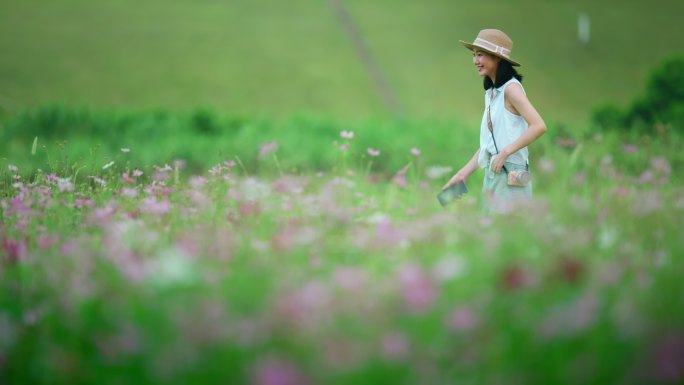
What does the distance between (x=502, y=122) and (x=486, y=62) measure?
33 centimetres

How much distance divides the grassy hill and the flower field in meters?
10.8

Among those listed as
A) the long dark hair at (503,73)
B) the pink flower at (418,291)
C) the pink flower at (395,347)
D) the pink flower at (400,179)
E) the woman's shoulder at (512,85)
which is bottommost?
the pink flower at (395,347)

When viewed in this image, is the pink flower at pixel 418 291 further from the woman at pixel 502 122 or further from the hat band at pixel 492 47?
the hat band at pixel 492 47

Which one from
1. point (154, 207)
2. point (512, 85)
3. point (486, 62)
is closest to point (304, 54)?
point (486, 62)

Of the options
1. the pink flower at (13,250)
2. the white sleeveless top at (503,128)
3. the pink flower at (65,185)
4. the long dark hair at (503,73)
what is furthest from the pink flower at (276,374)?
the long dark hair at (503,73)

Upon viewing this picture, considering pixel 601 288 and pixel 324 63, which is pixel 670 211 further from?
pixel 324 63

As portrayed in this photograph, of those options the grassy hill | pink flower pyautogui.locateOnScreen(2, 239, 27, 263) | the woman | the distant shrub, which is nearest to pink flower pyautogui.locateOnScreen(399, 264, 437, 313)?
pink flower pyautogui.locateOnScreen(2, 239, 27, 263)

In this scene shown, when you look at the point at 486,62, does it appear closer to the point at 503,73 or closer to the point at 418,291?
the point at 503,73

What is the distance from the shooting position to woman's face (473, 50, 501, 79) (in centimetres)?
357

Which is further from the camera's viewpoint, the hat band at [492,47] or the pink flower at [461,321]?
the hat band at [492,47]

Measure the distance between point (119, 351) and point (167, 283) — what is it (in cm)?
23

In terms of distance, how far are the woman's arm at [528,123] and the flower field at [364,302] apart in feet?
1.99

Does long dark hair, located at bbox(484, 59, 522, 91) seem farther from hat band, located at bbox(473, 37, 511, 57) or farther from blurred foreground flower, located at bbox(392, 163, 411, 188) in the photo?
blurred foreground flower, located at bbox(392, 163, 411, 188)

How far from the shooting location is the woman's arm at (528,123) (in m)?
3.29
